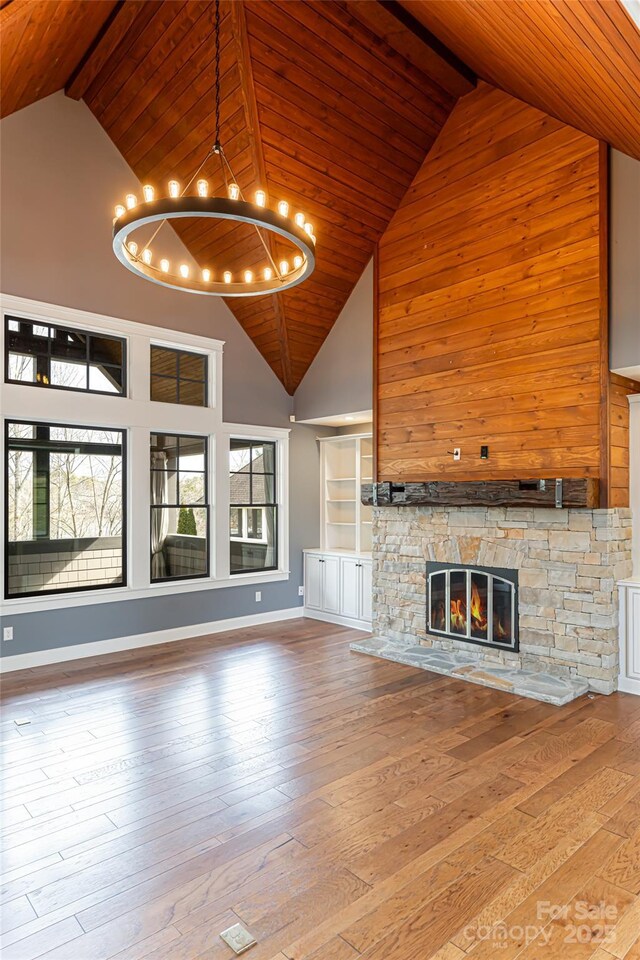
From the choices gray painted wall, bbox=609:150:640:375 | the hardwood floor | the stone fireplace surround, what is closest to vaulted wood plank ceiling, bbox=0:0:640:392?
gray painted wall, bbox=609:150:640:375

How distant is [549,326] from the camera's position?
501 centimetres

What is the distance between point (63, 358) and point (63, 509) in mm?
1506

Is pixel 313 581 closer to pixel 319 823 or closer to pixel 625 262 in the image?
pixel 319 823

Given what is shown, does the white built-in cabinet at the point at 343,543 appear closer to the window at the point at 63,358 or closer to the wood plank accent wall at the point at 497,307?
the wood plank accent wall at the point at 497,307

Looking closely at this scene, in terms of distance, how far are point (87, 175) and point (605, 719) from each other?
6.79 meters

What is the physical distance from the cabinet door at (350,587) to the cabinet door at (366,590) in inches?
2.5

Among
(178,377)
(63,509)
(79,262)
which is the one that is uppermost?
(79,262)

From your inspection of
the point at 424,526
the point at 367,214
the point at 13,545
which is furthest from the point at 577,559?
the point at 13,545

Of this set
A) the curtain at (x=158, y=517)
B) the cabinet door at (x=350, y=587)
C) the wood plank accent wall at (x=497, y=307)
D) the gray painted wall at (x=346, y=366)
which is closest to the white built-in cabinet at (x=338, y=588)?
the cabinet door at (x=350, y=587)

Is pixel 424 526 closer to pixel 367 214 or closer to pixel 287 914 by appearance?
pixel 367 214

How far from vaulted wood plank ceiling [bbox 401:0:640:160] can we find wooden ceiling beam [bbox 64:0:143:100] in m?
2.33

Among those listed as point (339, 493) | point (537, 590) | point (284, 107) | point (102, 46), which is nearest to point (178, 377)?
point (339, 493)

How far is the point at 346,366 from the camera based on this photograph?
7070 mm

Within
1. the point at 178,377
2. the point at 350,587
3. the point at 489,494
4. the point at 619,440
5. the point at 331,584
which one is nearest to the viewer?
the point at 619,440
